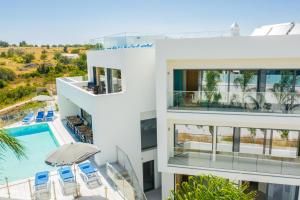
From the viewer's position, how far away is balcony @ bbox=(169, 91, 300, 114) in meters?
13.2

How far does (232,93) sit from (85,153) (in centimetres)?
815

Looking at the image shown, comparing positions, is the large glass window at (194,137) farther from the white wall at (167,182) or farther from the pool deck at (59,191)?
the pool deck at (59,191)

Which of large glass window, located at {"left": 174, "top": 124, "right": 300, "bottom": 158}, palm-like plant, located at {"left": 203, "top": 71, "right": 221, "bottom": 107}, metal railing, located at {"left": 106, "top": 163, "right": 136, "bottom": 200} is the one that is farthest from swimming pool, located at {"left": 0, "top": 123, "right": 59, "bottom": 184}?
palm-like plant, located at {"left": 203, "top": 71, "right": 221, "bottom": 107}

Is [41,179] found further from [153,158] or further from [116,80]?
[116,80]

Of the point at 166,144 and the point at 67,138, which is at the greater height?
the point at 166,144

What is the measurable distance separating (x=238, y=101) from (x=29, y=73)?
60.5 metres

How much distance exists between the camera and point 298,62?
12.8 meters

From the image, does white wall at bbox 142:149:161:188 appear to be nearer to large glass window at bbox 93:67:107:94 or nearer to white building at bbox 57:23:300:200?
white building at bbox 57:23:300:200

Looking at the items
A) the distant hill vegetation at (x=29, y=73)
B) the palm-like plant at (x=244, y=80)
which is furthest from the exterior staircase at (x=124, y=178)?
the distant hill vegetation at (x=29, y=73)

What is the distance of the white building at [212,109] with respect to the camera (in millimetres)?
13156

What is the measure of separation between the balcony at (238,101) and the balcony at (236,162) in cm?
285

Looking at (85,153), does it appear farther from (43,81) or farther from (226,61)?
(43,81)

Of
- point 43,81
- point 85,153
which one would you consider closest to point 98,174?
point 85,153

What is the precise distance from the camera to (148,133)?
711 inches
